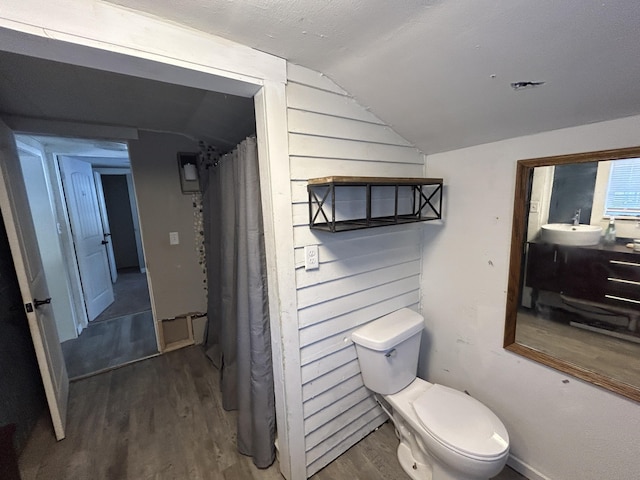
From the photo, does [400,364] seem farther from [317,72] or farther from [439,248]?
[317,72]

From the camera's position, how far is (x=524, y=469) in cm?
138

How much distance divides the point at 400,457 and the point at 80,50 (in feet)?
7.54

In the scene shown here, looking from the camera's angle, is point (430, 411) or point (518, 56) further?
point (430, 411)

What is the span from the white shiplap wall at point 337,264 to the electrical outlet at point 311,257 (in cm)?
3

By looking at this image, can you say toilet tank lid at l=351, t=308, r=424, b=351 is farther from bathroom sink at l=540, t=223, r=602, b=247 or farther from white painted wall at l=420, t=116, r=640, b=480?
bathroom sink at l=540, t=223, r=602, b=247

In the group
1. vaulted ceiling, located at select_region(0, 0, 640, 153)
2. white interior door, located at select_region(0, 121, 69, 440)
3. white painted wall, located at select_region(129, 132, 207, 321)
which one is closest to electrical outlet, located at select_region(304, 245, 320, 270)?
vaulted ceiling, located at select_region(0, 0, 640, 153)

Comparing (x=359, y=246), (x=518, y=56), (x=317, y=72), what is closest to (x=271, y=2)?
(x=317, y=72)

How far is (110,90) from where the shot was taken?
4.95ft

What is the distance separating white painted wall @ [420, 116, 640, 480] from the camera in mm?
1107

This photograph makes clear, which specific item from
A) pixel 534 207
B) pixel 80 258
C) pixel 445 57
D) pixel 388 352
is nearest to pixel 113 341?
pixel 80 258

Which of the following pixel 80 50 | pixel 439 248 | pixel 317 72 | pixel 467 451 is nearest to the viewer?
pixel 80 50

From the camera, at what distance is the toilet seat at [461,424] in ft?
3.57

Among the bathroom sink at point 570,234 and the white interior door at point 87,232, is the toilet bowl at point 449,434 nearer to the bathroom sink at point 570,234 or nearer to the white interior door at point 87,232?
the bathroom sink at point 570,234

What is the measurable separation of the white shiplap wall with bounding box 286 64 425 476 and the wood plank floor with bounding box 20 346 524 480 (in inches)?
7.1
